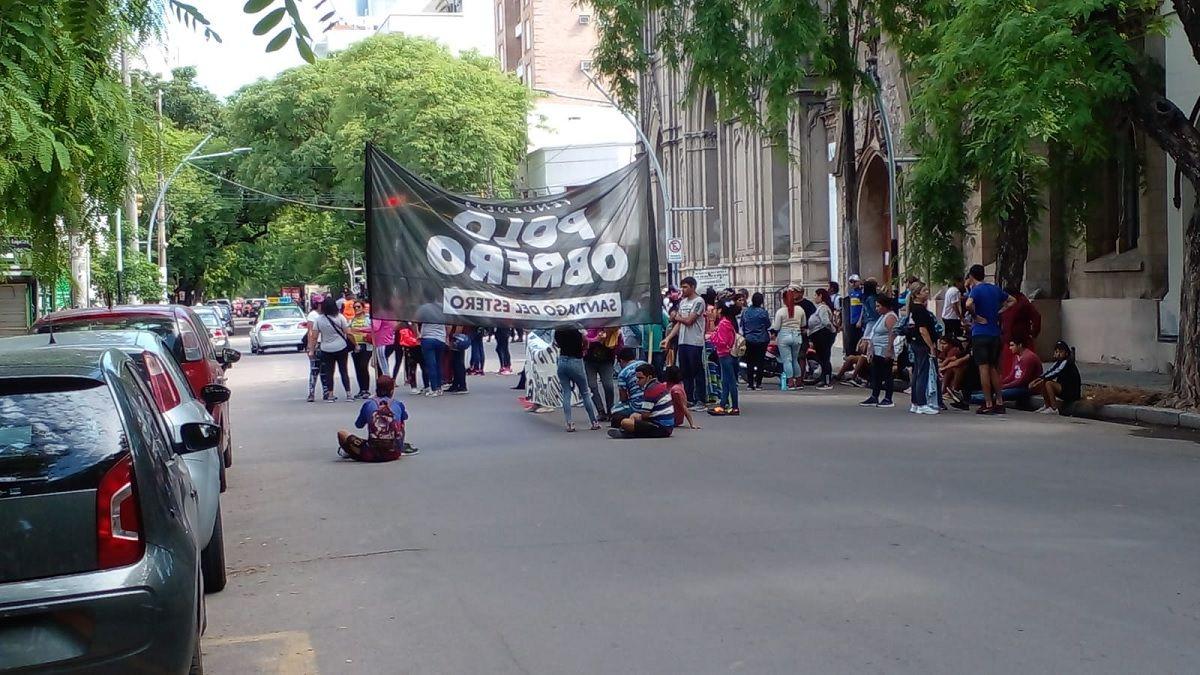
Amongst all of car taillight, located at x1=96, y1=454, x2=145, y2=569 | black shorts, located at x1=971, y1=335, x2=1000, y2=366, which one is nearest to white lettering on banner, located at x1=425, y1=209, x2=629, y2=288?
black shorts, located at x1=971, y1=335, x2=1000, y2=366

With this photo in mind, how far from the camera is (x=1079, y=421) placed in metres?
16.2

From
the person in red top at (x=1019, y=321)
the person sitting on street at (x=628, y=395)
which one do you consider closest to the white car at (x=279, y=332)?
the person in red top at (x=1019, y=321)

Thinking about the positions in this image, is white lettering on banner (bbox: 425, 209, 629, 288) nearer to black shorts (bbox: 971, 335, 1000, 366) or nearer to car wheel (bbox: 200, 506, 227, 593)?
black shorts (bbox: 971, 335, 1000, 366)

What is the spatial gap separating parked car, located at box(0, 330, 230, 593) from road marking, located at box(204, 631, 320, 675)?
1.79 feet

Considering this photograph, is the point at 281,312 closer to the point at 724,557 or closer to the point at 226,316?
the point at 226,316

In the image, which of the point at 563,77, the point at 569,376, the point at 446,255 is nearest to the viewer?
the point at 446,255

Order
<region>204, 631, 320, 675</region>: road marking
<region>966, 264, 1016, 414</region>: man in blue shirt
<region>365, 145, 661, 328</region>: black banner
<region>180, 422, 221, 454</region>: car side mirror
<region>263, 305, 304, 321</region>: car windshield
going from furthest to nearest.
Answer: <region>263, 305, 304, 321</region>: car windshield → <region>966, 264, 1016, 414</region>: man in blue shirt → <region>365, 145, 661, 328</region>: black banner → <region>180, 422, 221, 454</region>: car side mirror → <region>204, 631, 320, 675</region>: road marking

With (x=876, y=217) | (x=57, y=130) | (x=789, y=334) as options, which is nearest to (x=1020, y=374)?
(x=789, y=334)

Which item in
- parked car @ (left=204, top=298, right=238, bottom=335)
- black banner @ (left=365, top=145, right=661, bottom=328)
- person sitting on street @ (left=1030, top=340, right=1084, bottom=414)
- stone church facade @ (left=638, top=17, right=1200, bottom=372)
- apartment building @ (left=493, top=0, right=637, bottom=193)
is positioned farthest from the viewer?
apartment building @ (left=493, top=0, right=637, bottom=193)

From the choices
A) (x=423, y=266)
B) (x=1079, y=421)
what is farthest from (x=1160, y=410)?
(x=423, y=266)

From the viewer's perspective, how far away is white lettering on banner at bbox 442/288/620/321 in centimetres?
1451

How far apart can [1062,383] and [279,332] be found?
32.1 m

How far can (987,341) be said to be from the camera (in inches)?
677

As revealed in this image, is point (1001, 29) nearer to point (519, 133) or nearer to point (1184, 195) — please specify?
point (1184, 195)
